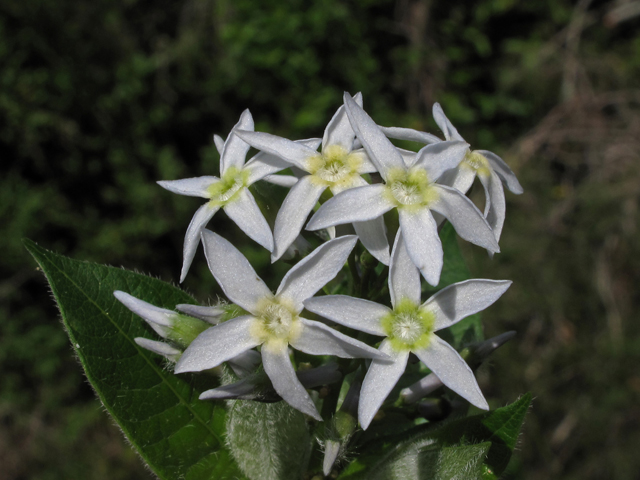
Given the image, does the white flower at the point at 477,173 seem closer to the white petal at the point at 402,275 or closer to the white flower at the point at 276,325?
the white petal at the point at 402,275

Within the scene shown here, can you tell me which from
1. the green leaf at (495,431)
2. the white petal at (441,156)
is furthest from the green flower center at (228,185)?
the green leaf at (495,431)

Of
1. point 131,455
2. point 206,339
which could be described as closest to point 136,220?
point 131,455

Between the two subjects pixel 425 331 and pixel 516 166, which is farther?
pixel 516 166

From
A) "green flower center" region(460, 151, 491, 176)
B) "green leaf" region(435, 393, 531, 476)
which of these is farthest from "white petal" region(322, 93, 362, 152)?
"green leaf" region(435, 393, 531, 476)

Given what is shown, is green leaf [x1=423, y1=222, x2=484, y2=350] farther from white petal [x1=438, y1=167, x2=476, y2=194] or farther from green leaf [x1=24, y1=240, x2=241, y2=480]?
green leaf [x1=24, y1=240, x2=241, y2=480]

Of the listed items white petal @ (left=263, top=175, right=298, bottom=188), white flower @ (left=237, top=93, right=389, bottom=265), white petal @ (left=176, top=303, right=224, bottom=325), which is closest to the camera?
white petal @ (left=176, top=303, right=224, bottom=325)

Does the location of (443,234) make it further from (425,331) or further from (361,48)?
(361,48)

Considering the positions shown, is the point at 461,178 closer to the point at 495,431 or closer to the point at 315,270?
the point at 315,270
